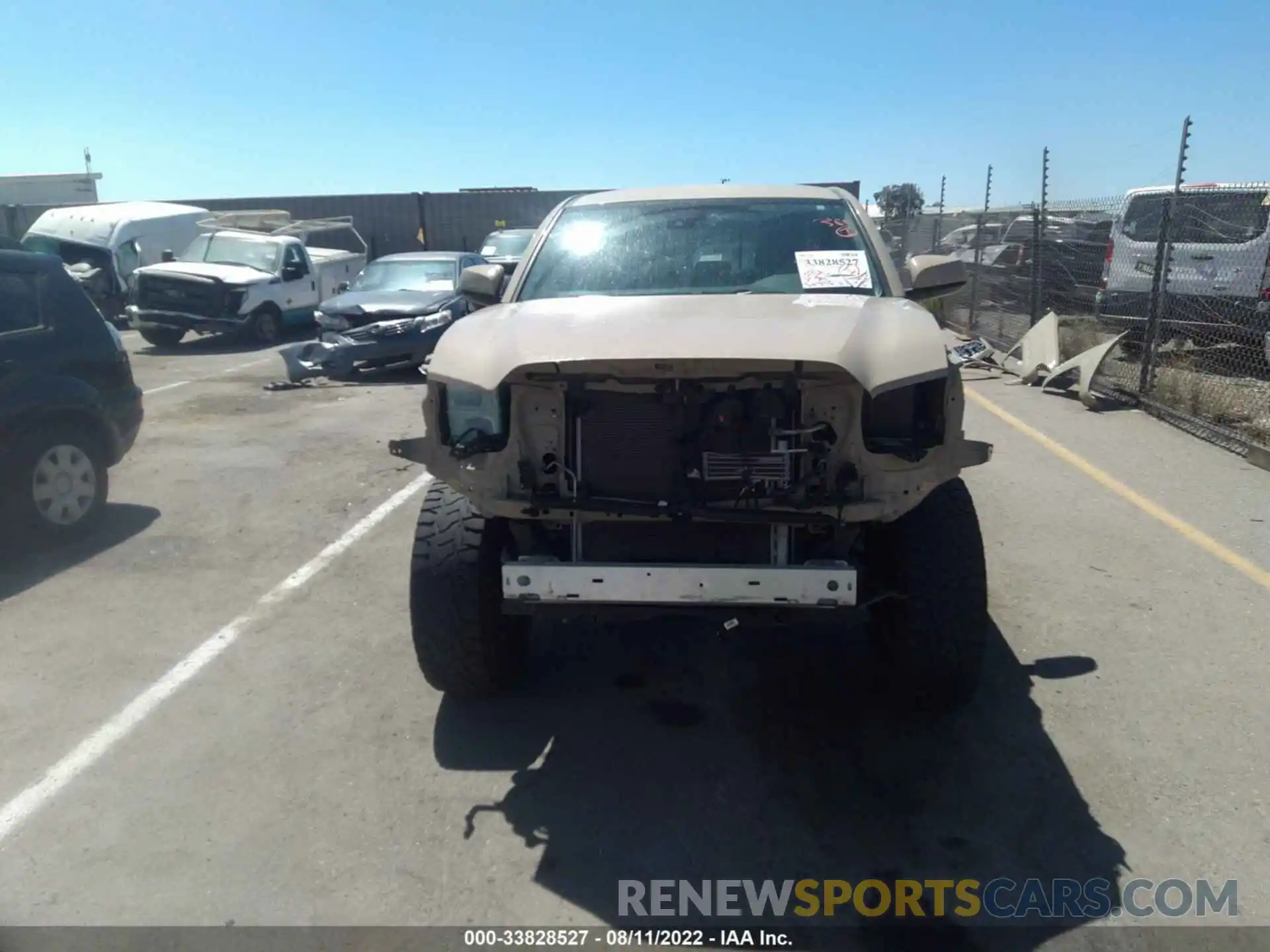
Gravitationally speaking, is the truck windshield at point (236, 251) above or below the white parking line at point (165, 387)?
above

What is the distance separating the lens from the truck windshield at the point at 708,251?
4395 mm

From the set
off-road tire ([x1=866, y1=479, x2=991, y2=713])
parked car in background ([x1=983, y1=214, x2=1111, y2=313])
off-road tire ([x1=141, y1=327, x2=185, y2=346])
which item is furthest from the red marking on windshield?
off-road tire ([x1=141, y1=327, x2=185, y2=346])

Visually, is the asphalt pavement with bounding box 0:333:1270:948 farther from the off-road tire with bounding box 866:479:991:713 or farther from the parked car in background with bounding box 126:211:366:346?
the parked car in background with bounding box 126:211:366:346

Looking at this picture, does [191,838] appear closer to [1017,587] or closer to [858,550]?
[858,550]

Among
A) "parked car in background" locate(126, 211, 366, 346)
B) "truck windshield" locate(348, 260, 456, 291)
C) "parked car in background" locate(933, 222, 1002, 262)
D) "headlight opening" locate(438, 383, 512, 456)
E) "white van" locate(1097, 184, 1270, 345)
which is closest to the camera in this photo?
"headlight opening" locate(438, 383, 512, 456)

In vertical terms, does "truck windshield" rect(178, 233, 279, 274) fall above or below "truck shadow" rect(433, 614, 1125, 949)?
above

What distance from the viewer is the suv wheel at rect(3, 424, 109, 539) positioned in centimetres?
589

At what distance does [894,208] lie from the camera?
28.5m

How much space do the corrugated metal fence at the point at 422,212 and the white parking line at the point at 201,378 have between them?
16165 millimetres

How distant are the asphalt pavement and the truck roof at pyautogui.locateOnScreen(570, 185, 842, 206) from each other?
217cm

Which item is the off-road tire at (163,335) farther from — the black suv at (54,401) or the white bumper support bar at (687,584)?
the white bumper support bar at (687,584)

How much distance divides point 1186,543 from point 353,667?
4.80 metres

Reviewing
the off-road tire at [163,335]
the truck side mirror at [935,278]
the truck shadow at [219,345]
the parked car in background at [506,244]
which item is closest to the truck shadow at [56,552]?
the truck side mirror at [935,278]

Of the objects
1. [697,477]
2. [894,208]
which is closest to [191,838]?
[697,477]
